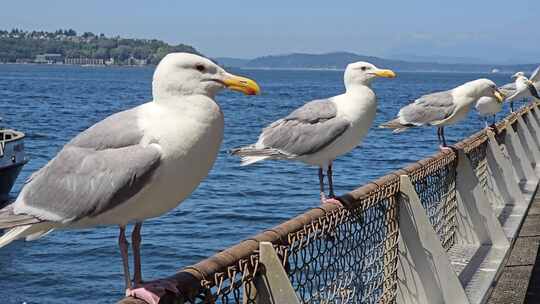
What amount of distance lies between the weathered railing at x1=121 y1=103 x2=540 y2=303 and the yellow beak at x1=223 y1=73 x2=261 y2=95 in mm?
579

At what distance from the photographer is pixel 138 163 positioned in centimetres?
338

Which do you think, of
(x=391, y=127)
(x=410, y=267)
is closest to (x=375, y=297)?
(x=410, y=267)

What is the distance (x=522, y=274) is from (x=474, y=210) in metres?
1.11

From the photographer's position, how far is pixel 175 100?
11.3 ft

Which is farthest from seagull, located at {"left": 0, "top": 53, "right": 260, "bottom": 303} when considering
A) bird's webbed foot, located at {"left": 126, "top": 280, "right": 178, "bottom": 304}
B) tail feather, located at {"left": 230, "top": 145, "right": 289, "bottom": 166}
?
tail feather, located at {"left": 230, "top": 145, "right": 289, "bottom": 166}

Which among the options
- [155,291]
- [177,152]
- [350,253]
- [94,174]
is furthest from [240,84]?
[350,253]

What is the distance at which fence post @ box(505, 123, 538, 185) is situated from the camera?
10094 millimetres

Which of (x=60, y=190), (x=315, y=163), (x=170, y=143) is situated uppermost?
(x=170, y=143)

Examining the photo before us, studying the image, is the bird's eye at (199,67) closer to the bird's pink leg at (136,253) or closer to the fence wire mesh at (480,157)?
the bird's pink leg at (136,253)

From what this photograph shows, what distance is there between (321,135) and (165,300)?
10.8ft

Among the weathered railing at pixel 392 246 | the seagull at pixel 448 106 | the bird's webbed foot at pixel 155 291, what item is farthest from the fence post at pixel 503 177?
the bird's webbed foot at pixel 155 291

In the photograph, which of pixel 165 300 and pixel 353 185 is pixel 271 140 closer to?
pixel 165 300

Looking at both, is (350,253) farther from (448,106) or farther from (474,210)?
(448,106)

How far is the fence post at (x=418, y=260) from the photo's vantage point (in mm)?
4973
